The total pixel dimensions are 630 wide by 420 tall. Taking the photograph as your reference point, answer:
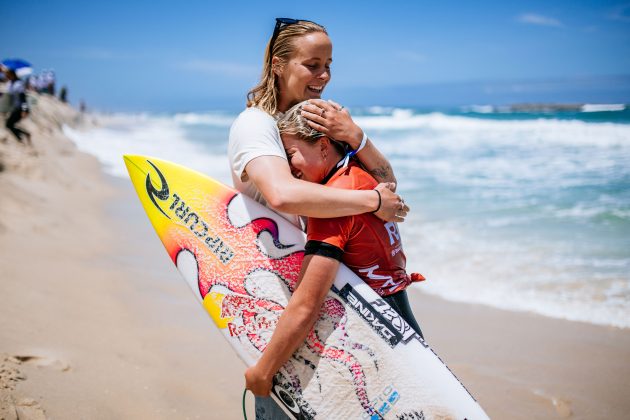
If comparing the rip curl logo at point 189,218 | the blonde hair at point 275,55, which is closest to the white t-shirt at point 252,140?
the blonde hair at point 275,55

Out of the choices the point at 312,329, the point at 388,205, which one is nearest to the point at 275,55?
the point at 388,205

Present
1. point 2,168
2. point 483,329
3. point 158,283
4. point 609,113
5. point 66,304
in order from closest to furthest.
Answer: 1. point 66,304
2. point 483,329
3. point 158,283
4. point 2,168
5. point 609,113

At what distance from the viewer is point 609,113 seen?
81.8ft

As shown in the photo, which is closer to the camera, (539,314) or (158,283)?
(539,314)

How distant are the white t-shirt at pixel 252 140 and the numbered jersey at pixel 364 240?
0.83 ft

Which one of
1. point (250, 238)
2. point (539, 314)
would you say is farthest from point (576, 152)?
point (250, 238)

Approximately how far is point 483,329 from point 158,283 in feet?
10.1

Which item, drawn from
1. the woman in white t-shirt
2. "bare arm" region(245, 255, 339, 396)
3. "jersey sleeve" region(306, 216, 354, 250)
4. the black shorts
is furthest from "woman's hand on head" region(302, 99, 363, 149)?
the black shorts

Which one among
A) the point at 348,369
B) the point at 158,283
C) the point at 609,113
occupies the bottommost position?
the point at 158,283

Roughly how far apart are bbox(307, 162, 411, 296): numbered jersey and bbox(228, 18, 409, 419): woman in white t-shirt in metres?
0.06

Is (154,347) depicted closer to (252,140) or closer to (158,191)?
(158,191)

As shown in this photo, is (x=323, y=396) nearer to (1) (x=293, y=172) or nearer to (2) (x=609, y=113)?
(1) (x=293, y=172)

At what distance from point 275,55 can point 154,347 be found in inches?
92.5

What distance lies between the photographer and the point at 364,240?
1672mm
